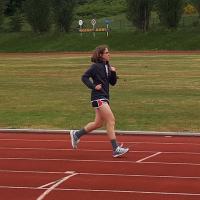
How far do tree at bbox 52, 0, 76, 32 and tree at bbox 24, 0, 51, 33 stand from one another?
1.42 meters

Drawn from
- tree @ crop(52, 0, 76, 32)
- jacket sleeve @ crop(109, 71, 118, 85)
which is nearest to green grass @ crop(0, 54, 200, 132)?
jacket sleeve @ crop(109, 71, 118, 85)

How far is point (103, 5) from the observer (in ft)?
377

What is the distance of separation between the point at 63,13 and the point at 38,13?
361 cm

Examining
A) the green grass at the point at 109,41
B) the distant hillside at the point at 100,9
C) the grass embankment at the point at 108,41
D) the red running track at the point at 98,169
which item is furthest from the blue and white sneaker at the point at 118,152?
the distant hillside at the point at 100,9

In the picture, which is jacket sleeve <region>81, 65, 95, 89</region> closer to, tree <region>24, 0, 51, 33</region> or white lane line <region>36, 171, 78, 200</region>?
white lane line <region>36, 171, 78, 200</region>

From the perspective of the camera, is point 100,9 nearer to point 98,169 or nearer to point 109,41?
point 109,41

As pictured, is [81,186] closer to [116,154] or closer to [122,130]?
[116,154]

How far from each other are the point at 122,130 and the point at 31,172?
565cm

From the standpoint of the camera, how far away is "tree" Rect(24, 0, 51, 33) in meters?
81.1

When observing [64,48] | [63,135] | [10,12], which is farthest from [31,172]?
[10,12]

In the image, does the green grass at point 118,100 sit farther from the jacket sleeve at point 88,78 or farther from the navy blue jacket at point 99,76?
the jacket sleeve at point 88,78

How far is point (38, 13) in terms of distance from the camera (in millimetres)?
80875

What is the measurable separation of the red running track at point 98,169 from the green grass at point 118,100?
2573mm

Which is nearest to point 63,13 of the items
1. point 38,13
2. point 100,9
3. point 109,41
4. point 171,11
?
point 38,13
